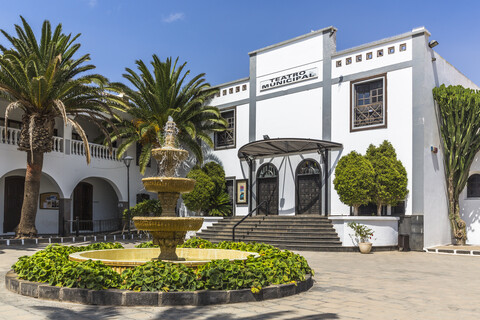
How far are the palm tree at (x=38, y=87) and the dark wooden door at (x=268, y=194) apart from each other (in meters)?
8.70

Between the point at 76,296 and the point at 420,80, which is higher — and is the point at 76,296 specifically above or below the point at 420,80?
below

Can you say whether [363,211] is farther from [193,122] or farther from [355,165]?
[193,122]

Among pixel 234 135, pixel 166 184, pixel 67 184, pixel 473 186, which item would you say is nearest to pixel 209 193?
pixel 234 135

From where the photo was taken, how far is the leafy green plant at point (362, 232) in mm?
17078

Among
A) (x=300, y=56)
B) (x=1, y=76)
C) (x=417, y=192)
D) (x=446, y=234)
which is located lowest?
(x=446, y=234)

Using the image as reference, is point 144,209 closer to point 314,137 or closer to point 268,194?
point 268,194

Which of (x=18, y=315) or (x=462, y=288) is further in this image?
(x=462, y=288)

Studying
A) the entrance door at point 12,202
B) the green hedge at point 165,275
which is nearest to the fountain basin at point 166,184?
the green hedge at point 165,275

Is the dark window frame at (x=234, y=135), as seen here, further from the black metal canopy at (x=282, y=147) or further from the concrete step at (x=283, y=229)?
the concrete step at (x=283, y=229)

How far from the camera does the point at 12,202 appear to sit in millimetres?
22719

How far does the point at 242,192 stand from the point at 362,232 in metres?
7.72

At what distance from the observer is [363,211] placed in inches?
762

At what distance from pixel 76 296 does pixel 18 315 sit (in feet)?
3.01

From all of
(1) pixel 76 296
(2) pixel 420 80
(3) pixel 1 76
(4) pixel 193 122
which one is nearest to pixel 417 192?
(2) pixel 420 80
